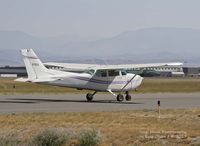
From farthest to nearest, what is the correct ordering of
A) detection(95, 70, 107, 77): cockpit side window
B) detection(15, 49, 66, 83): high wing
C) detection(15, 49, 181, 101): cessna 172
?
detection(95, 70, 107, 77): cockpit side window → detection(15, 49, 181, 101): cessna 172 → detection(15, 49, 66, 83): high wing

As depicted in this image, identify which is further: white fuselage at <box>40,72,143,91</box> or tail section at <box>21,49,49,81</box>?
tail section at <box>21,49,49,81</box>

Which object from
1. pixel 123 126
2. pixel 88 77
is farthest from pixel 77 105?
pixel 123 126

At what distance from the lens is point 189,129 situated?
22.8 m

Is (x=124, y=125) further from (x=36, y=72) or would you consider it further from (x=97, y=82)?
(x=97, y=82)

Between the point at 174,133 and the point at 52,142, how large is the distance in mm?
5661

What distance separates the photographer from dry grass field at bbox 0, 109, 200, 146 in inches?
755

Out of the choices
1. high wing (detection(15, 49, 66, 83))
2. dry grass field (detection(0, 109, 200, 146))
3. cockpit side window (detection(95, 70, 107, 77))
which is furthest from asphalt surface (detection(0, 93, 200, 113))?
dry grass field (detection(0, 109, 200, 146))

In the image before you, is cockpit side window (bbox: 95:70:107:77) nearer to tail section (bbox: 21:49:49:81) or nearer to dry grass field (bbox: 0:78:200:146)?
tail section (bbox: 21:49:49:81)

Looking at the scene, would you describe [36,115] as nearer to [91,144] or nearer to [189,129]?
[189,129]

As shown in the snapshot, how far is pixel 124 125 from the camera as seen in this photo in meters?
24.1

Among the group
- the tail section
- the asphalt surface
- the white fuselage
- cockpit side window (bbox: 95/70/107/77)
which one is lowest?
the asphalt surface

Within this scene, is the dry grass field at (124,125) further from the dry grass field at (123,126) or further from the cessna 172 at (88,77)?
the cessna 172 at (88,77)

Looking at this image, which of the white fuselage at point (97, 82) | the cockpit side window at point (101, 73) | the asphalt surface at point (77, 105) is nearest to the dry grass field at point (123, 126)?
the asphalt surface at point (77, 105)

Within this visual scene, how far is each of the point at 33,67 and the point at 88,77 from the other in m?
4.23
